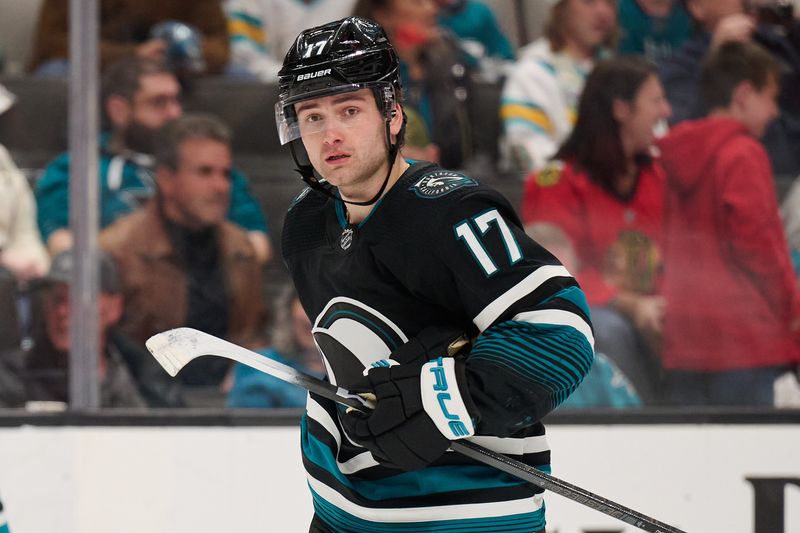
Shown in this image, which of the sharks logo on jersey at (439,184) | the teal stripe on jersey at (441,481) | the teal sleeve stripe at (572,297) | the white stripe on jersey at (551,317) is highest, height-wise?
the sharks logo on jersey at (439,184)

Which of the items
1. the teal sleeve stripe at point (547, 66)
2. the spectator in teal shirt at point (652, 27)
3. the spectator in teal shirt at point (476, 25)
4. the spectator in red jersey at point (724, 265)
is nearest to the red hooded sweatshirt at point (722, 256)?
the spectator in red jersey at point (724, 265)

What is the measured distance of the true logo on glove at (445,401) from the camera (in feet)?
4.32

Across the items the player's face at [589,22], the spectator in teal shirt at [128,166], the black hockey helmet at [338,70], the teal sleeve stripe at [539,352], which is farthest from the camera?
the player's face at [589,22]

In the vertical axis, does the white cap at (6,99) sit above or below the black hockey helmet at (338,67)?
below

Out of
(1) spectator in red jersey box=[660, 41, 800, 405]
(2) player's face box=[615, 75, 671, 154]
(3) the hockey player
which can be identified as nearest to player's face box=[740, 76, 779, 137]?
(1) spectator in red jersey box=[660, 41, 800, 405]

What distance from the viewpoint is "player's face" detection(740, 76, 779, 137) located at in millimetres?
2564

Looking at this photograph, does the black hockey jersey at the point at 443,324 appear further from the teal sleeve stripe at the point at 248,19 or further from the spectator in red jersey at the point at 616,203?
the teal sleeve stripe at the point at 248,19

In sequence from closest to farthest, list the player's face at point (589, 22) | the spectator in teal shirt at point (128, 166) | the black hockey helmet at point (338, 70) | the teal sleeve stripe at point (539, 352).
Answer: the teal sleeve stripe at point (539, 352)
the black hockey helmet at point (338, 70)
the spectator in teal shirt at point (128, 166)
the player's face at point (589, 22)

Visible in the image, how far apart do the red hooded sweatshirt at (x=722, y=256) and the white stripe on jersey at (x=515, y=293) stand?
1.25m

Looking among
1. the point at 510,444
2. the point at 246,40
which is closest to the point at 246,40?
the point at 246,40

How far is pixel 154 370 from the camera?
2475 millimetres

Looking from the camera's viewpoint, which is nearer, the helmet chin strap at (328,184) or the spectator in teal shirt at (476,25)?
the helmet chin strap at (328,184)

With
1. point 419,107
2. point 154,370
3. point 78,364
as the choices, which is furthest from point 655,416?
point 78,364

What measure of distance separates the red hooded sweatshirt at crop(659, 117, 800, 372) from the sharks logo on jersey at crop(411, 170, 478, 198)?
1.22 meters
